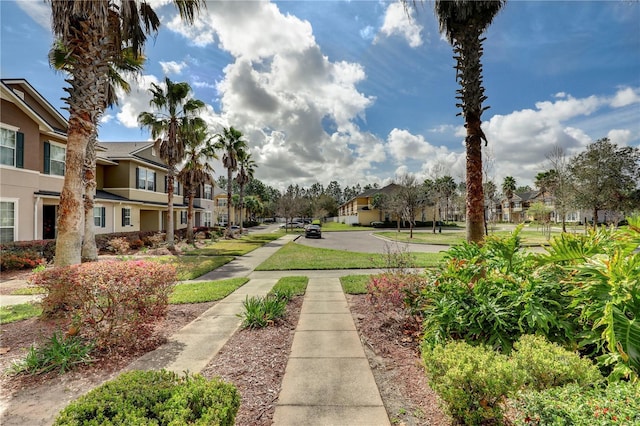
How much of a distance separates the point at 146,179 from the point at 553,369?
26117mm

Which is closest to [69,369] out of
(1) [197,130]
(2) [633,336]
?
(2) [633,336]

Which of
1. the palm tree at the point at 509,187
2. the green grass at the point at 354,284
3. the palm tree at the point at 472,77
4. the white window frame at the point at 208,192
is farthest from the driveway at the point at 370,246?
the palm tree at the point at 509,187

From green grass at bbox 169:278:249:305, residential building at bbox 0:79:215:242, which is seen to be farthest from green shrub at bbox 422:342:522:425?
residential building at bbox 0:79:215:242

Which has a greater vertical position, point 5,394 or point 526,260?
point 526,260

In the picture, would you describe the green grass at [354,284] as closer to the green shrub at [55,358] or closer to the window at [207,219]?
the green shrub at [55,358]

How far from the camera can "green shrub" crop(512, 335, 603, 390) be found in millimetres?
2377

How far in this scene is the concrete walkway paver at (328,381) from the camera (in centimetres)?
283

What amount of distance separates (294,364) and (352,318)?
2.22 metres

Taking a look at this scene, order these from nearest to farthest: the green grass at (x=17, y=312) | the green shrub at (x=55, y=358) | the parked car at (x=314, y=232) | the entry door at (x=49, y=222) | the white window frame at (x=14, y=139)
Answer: the green shrub at (x=55, y=358) < the green grass at (x=17, y=312) < the white window frame at (x=14, y=139) < the entry door at (x=49, y=222) < the parked car at (x=314, y=232)

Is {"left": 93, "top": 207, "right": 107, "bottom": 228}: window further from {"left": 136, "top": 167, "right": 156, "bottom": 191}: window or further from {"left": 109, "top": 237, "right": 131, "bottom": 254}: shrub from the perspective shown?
{"left": 136, "top": 167, "right": 156, "bottom": 191}: window

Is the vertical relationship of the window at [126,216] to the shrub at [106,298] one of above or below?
above

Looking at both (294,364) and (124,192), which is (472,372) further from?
(124,192)

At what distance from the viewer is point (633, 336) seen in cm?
259

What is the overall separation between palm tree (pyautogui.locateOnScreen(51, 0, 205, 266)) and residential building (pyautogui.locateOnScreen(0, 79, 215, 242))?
28.3ft
